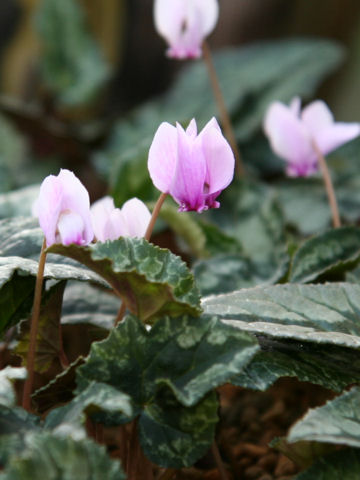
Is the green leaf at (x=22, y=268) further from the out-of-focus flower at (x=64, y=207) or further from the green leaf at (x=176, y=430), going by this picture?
the green leaf at (x=176, y=430)

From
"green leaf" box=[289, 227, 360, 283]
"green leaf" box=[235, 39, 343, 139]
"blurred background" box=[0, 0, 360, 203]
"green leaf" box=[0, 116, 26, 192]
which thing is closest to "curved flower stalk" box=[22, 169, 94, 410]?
"green leaf" box=[289, 227, 360, 283]

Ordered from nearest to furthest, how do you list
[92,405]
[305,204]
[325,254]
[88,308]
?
[92,405]
[88,308]
[325,254]
[305,204]

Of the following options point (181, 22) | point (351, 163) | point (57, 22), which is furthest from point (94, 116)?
point (181, 22)

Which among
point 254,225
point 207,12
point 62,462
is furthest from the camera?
point 254,225

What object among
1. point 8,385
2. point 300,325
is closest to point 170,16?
point 300,325

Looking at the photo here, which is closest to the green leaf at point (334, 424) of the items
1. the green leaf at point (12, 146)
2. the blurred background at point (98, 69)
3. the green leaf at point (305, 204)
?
the green leaf at point (305, 204)

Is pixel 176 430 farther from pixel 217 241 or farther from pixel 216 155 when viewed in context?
pixel 217 241

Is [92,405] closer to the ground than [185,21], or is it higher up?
closer to the ground

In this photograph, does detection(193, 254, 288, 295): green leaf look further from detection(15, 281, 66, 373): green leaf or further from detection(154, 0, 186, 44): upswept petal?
detection(154, 0, 186, 44): upswept petal
